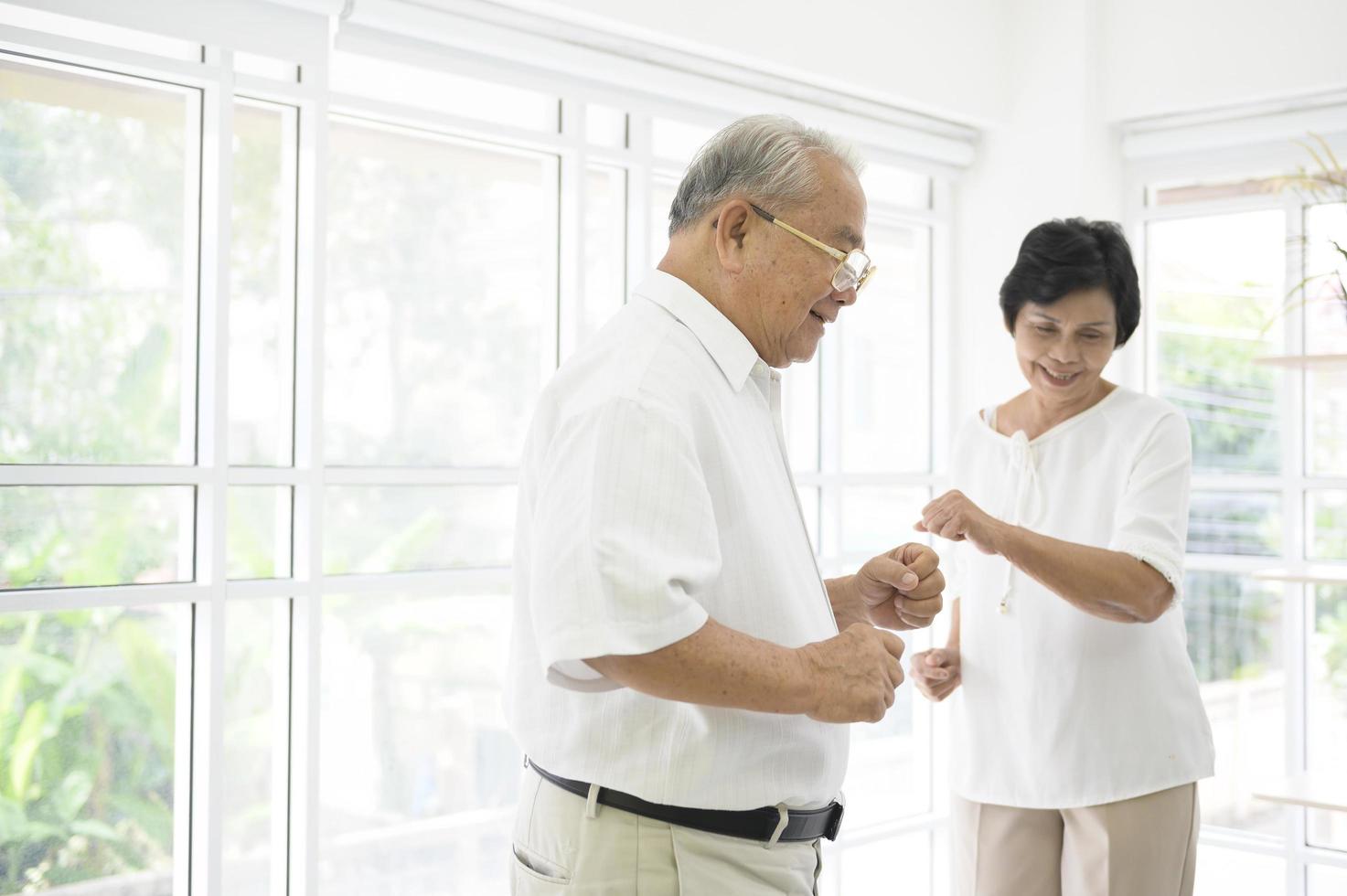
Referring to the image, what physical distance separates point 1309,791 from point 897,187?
1.98 meters

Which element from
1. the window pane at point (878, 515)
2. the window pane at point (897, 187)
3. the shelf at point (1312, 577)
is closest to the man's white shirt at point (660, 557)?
the shelf at point (1312, 577)

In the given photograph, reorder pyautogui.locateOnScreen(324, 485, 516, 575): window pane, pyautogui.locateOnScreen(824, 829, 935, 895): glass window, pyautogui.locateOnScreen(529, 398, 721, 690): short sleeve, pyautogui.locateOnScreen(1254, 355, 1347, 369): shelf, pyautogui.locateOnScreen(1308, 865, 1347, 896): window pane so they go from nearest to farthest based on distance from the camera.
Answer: pyautogui.locateOnScreen(529, 398, 721, 690): short sleeve
pyautogui.locateOnScreen(324, 485, 516, 575): window pane
pyautogui.locateOnScreen(1254, 355, 1347, 369): shelf
pyautogui.locateOnScreen(1308, 865, 1347, 896): window pane
pyautogui.locateOnScreen(824, 829, 935, 895): glass window

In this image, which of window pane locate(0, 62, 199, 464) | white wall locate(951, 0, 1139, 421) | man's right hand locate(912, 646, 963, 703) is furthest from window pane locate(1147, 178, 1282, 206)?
window pane locate(0, 62, 199, 464)

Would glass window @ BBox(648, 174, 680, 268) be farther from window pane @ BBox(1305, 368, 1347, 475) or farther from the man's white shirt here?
window pane @ BBox(1305, 368, 1347, 475)

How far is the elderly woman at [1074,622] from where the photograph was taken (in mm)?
1999

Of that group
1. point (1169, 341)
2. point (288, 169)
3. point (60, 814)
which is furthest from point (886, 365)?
point (60, 814)

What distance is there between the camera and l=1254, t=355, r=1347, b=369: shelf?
2.68 m

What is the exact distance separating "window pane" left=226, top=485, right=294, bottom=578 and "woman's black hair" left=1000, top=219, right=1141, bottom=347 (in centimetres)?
145

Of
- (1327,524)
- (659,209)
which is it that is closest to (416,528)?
(659,209)

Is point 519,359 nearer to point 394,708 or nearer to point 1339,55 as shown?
point 394,708

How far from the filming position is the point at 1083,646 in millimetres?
2098

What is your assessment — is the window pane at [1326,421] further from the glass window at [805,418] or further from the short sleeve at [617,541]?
the short sleeve at [617,541]

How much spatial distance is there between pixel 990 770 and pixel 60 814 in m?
1.66

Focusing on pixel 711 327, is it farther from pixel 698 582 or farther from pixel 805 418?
pixel 805 418
